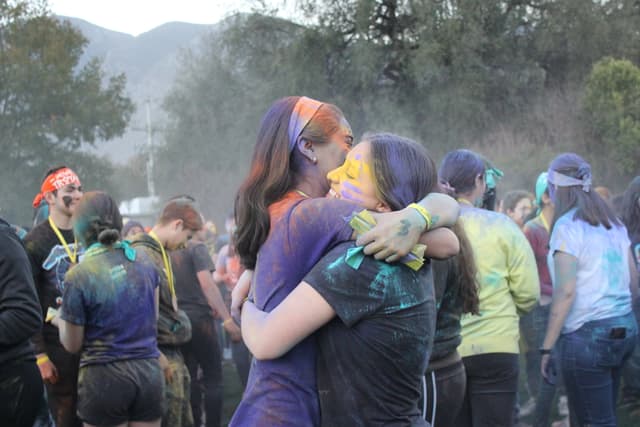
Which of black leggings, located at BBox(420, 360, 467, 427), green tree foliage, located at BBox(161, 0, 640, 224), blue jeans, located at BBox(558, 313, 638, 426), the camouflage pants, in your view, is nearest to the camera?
black leggings, located at BBox(420, 360, 467, 427)

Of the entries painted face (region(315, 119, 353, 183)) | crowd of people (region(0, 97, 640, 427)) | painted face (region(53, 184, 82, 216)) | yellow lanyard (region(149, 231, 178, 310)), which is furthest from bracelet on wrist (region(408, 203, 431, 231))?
yellow lanyard (region(149, 231, 178, 310))

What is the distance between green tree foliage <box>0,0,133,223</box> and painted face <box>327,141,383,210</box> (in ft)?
82.5

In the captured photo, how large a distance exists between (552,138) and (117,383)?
23157 mm

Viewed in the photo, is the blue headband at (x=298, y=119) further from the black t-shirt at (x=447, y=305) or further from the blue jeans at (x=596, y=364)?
the blue jeans at (x=596, y=364)

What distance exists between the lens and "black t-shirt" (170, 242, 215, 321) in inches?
269

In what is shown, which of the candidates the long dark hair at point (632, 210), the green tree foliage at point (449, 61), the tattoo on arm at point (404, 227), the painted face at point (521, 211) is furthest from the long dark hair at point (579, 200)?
the green tree foliage at point (449, 61)

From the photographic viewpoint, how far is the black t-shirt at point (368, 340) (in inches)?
77.1

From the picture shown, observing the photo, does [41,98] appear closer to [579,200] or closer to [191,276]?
[191,276]

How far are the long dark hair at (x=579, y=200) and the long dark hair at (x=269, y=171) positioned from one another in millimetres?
2818

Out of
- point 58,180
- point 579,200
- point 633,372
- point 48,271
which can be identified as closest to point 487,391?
point 579,200

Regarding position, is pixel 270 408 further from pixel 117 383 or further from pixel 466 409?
pixel 117 383

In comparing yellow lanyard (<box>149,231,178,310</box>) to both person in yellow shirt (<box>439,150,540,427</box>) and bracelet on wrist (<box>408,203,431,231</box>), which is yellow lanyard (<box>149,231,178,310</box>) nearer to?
person in yellow shirt (<box>439,150,540,427</box>)

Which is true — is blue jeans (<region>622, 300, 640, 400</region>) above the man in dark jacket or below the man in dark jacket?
below

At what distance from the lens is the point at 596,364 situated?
453 cm
